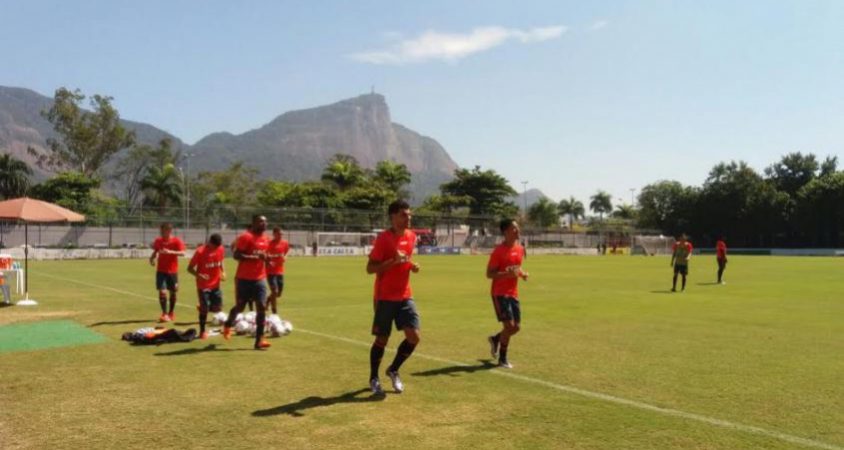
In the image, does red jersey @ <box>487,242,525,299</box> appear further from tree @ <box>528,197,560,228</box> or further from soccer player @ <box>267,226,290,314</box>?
tree @ <box>528,197,560,228</box>

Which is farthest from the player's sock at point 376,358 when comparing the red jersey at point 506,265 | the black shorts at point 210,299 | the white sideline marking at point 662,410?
the black shorts at point 210,299

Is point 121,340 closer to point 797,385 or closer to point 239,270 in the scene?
point 239,270

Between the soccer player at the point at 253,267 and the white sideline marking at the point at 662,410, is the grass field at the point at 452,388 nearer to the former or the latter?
the white sideline marking at the point at 662,410

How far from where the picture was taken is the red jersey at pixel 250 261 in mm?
10297

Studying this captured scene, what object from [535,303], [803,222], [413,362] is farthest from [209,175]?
[413,362]

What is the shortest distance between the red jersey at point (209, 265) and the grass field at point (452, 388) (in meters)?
1.20

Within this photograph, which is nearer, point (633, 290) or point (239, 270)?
point (239, 270)

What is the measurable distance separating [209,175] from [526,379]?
10067 cm

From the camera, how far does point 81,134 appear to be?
8175 cm

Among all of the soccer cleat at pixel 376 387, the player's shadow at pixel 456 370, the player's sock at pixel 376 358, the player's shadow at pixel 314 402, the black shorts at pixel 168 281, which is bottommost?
the player's shadow at pixel 456 370

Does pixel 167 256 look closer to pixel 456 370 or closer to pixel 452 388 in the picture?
pixel 456 370

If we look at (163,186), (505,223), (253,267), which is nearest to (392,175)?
(163,186)

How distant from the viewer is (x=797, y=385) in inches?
306

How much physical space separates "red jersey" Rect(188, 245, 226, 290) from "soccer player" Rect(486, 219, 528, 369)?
5191 mm
